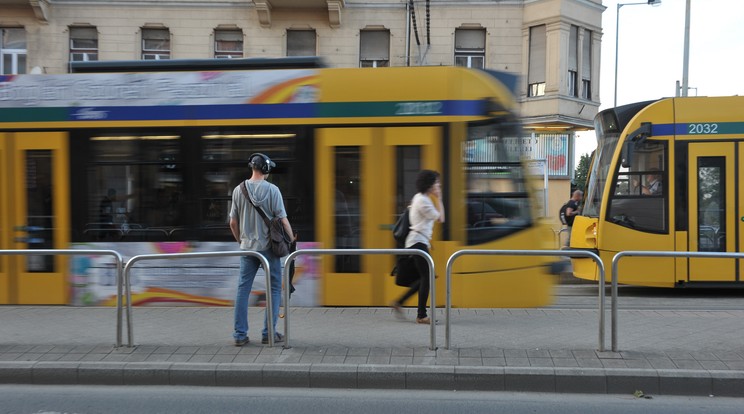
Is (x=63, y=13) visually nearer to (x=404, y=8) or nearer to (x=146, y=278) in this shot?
(x=404, y=8)

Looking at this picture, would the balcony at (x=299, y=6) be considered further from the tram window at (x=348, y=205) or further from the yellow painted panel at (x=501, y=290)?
the yellow painted panel at (x=501, y=290)

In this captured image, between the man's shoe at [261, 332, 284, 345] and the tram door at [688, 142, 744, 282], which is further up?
the tram door at [688, 142, 744, 282]

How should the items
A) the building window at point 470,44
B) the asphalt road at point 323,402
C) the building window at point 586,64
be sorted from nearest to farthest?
the asphalt road at point 323,402 < the building window at point 470,44 < the building window at point 586,64

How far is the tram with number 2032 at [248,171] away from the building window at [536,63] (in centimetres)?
1275

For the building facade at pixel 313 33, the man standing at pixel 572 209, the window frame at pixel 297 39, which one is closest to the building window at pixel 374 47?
the building facade at pixel 313 33

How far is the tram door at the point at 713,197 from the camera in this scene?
A: 9.06 meters

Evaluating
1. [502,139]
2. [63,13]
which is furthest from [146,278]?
[63,13]

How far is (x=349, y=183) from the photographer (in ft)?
23.4

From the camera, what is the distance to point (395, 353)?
17.2ft

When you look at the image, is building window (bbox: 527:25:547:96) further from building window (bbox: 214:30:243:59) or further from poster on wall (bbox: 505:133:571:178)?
building window (bbox: 214:30:243:59)

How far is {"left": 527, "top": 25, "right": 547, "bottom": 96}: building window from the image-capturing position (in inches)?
749

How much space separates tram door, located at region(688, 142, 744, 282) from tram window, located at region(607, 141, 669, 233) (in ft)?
1.34

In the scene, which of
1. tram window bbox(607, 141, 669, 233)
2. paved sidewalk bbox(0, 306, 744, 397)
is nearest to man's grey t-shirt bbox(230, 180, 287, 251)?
paved sidewalk bbox(0, 306, 744, 397)

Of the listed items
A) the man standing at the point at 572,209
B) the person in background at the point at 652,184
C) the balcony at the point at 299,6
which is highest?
the balcony at the point at 299,6
